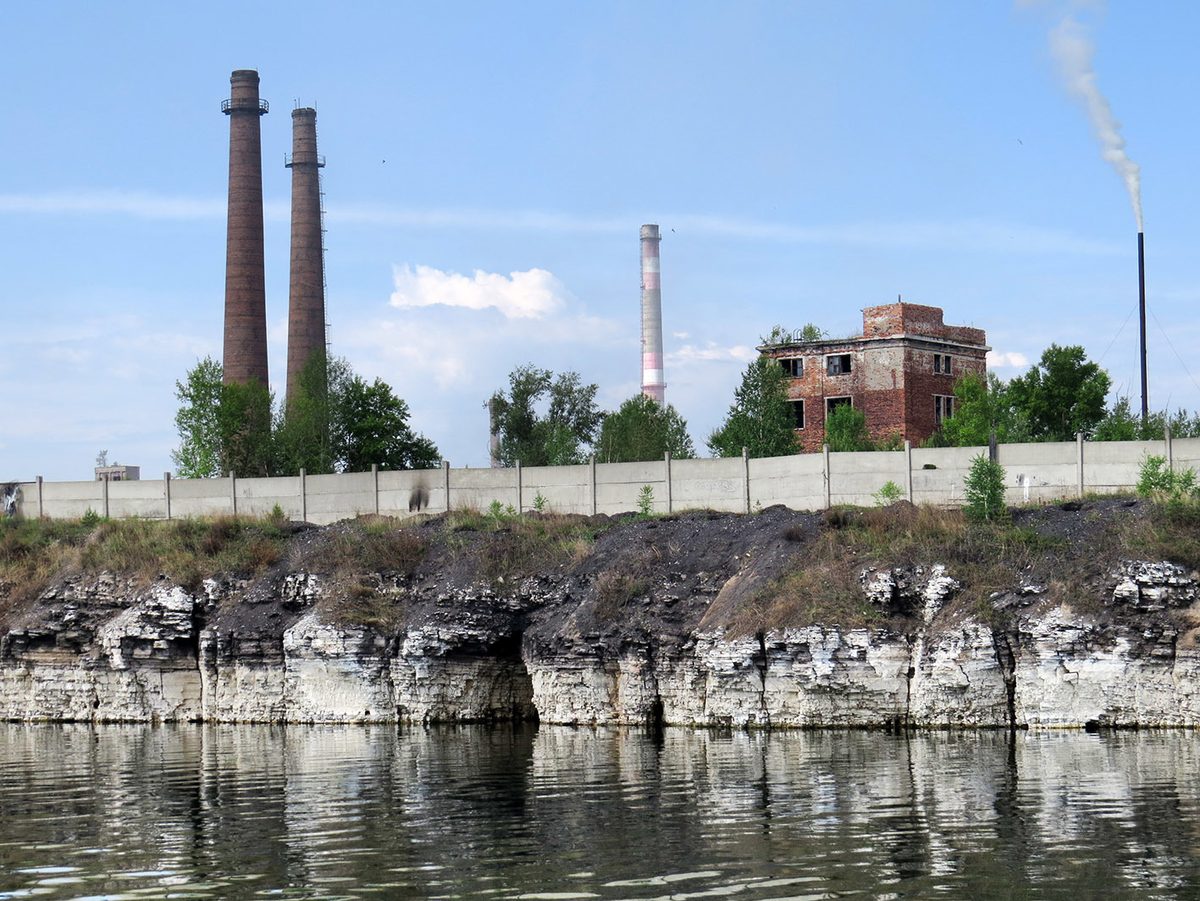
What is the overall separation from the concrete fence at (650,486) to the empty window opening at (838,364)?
122 ft

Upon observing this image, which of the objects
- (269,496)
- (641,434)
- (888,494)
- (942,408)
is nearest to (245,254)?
(641,434)

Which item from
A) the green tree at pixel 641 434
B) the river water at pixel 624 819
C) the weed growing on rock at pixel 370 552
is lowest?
the river water at pixel 624 819

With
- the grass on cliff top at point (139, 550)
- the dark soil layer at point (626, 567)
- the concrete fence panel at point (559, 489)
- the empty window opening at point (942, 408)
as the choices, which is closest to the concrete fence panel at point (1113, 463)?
the dark soil layer at point (626, 567)

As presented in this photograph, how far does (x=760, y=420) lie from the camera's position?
72.9 metres

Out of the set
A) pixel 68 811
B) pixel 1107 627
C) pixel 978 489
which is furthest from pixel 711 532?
pixel 68 811

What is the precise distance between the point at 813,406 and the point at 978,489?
46.9 metres

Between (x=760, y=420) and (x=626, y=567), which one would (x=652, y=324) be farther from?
(x=626, y=567)

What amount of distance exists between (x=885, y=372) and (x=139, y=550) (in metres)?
49.2

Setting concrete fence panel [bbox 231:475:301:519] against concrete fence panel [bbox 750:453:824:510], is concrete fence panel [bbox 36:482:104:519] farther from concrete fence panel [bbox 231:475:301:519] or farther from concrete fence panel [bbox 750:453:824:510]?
concrete fence panel [bbox 750:453:824:510]

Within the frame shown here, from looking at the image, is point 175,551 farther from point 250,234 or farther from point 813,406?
point 813,406

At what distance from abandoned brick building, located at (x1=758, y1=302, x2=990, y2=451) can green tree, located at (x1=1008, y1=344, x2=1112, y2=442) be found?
10.3 metres

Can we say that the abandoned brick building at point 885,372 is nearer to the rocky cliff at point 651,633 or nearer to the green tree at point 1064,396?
the green tree at point 1064,396

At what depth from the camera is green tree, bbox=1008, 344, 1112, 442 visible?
7431cm

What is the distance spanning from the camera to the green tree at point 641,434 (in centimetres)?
7919
